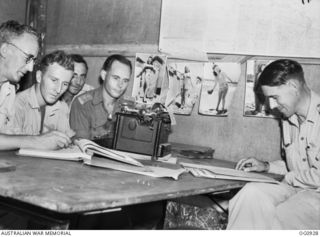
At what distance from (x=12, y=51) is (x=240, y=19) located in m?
1.29

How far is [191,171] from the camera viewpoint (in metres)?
1.55

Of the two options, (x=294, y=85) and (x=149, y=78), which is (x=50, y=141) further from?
(x=294, y=85)

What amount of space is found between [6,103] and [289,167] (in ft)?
5.02

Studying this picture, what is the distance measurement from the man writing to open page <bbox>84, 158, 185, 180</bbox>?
30cm

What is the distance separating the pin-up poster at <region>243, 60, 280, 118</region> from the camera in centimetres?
212

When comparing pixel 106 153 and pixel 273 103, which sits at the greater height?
pixel 273 103

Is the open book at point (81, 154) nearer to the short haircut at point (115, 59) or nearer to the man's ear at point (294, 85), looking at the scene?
the man's ear at point (294, 85)

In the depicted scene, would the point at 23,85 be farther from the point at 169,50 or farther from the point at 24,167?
the point at 24,167

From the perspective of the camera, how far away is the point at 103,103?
246 cm

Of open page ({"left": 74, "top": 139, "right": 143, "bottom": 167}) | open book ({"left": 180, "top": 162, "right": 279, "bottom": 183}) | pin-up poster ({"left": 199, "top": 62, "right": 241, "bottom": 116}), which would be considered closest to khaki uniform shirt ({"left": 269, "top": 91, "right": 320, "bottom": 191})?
open book ({"left": 180, "top": 162, "right": 279, "bottom": 183})

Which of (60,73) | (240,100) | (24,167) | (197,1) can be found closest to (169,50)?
(197,1)

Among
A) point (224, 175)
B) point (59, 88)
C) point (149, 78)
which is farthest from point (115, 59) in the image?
point (224, 175)

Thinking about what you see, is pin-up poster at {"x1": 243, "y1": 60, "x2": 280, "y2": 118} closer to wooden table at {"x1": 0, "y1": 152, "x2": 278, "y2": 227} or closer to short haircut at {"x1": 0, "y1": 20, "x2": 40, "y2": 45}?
wooden table at {"x1": 0, "y1": 152, "x2": 278, "y2": 227}

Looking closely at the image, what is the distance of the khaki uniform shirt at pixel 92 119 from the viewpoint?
2.40 meters
